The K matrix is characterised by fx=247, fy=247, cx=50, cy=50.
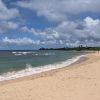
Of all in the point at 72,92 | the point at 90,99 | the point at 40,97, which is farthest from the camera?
the point at 72,92

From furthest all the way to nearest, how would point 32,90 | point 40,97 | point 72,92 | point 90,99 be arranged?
point 32,90, point 72,92, point 40,97, point 90,99

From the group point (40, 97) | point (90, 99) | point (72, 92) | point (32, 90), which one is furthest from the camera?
point (32, 90)

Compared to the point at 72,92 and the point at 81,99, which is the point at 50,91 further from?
the point at 81,99

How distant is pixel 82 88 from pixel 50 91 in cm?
143

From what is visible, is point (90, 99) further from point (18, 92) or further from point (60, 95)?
point (18, 92)

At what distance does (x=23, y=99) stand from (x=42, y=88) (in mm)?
2088

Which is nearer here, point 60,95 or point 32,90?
point 60,95

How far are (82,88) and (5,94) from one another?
3.23 m

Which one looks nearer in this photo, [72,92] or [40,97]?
[40,97]

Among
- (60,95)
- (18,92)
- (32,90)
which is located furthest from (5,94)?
(60,95)

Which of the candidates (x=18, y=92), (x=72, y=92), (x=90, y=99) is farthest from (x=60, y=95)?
(x=18, y=92)

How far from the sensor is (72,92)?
976 centimetres

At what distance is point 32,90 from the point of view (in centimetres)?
1045

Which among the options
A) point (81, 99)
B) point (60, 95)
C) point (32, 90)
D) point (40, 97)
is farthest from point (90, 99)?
point (32, 90)
